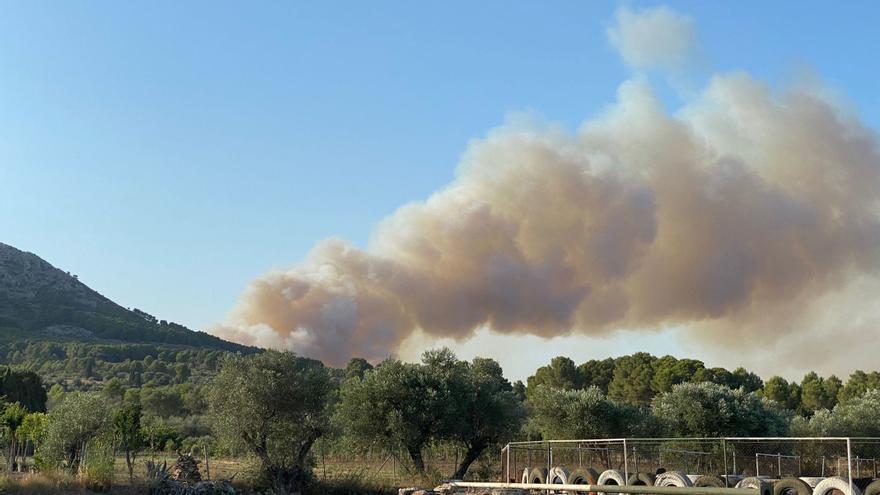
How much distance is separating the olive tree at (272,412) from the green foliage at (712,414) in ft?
90.3

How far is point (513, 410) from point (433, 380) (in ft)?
20.0

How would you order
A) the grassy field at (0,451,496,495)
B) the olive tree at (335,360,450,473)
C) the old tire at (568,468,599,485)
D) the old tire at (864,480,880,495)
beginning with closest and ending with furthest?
the old tire at (864,480,880,495) → the old tire at (568,468,599,485) → the grassy field at (0,451,496,495) → the olive tree at (335,360,450,473)

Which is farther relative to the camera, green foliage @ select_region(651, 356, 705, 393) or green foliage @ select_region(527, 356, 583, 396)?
green foliage @ select_region(527, 356, 583, 396)

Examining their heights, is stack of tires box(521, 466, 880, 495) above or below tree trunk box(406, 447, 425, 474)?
above

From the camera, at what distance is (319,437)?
39312mm

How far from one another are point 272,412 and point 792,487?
24177 mm

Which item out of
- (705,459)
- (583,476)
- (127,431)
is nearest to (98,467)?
(127,431)

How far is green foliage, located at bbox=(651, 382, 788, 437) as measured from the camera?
178 feet

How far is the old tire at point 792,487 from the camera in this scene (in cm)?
2186

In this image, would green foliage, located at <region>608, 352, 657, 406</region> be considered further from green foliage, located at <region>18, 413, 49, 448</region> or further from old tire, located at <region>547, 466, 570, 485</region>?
green foliage, located at <region>18, 413, 49, 448</region>

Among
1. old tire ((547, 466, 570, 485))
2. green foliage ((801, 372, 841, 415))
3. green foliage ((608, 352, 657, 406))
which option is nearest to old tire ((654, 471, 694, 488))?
old tire ((547, 466, 570, 485))

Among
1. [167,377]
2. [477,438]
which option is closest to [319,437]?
[477,438]

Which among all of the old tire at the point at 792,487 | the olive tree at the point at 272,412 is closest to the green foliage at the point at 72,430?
the olive tree at the point at 272,412

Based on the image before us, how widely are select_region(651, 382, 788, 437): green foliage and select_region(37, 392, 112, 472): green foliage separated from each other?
3719 cm
